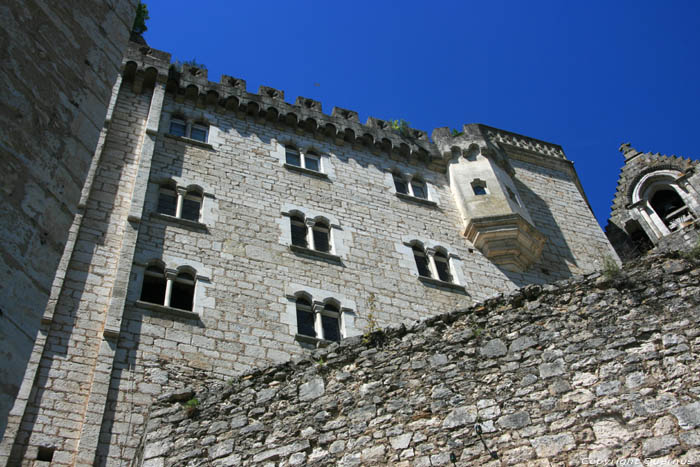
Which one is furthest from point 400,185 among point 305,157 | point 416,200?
point 305,157

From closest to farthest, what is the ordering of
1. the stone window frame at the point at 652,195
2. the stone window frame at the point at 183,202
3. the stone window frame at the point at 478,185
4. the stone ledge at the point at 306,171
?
the stone window frame at the point at 183,202, the stone ledge at the point at 306,171, the stone window frame at the point at 478,185, the stone window frame at the point at 652,195

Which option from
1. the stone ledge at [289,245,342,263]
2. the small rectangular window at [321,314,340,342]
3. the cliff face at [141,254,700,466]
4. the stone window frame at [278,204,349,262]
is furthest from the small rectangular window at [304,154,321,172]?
the cliff face at [141,254,700,466]

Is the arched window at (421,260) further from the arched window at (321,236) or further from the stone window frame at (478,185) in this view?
the stone window frame at (478,185)

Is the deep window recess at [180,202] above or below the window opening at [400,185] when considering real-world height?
below

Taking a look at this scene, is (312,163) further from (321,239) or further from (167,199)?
(167,199)

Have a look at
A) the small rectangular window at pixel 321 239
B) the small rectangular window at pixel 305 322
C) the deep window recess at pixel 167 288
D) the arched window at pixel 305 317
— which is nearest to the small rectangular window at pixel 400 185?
the small rectangular window at pixel 321 239

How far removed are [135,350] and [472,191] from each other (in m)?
10.9

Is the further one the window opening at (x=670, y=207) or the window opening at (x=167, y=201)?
the window opening at (x=670, y=207)

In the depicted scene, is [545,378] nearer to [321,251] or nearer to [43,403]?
[43,403]

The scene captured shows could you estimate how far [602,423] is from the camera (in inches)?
297

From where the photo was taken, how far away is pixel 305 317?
1452 cm

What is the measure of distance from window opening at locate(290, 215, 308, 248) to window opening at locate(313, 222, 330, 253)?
0.26m

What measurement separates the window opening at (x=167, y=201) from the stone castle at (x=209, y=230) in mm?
48

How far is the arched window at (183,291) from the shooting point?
537 inches
